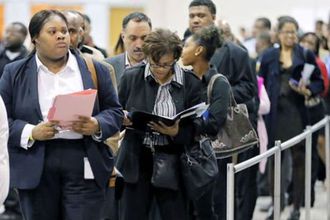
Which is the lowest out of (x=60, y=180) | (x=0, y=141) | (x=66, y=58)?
(x=60, y=180)

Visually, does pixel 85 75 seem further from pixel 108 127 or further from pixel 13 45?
pixel 13 45

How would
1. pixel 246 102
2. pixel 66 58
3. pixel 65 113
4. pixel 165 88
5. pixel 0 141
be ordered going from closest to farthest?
pixel 0 141
pixel 65 113
pixel 66 58
pixel 165 88
pixel 246 102

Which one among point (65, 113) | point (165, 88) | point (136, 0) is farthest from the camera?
point (136, 0)

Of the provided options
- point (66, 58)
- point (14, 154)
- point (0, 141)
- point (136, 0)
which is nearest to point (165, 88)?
point (66, 58)

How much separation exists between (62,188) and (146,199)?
62cm

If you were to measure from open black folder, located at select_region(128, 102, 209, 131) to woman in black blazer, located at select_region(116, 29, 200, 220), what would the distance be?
0.15ft

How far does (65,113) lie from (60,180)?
425 millimetres

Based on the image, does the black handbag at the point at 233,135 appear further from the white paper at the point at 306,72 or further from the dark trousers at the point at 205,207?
the white paper at the point at 306,72

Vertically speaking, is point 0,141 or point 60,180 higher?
point 0,141

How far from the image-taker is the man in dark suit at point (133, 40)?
6.19 m

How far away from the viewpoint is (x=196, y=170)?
527 cm

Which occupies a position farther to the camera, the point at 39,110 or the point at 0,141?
the point at 39,110

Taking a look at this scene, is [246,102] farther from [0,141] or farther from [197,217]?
[0,141]

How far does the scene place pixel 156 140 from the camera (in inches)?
205
